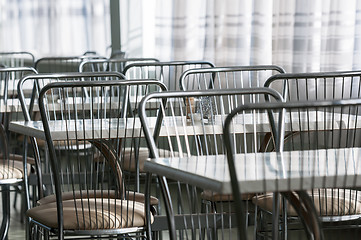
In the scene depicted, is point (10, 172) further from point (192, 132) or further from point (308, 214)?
point (308, 214)

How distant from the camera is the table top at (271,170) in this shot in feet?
5.39

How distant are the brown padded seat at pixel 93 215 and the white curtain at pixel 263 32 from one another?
1576mm

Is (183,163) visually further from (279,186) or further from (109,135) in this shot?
(109,135)

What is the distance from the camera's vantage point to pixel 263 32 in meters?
4.44

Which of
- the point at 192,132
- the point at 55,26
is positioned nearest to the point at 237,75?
the point at 192,132

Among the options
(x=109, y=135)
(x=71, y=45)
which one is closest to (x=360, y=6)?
(x=109, y=135)

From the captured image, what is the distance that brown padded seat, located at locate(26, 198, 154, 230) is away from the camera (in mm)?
2451

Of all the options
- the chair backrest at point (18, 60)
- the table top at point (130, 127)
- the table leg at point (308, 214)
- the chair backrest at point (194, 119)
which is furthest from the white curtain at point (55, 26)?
the table leg at point (308, 214)

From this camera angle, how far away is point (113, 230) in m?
2.46

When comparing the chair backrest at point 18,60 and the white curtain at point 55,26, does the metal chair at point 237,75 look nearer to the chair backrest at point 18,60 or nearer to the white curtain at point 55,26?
the white curtain at point 55,26

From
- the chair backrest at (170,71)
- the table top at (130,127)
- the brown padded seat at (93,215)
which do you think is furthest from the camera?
the chair backrest at (170,71)

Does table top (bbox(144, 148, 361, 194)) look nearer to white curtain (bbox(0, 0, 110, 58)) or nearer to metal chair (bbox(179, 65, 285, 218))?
metal chair (bbox(179, 65, 285, 218))

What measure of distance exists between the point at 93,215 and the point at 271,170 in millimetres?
884

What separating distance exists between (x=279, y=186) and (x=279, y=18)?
8.64ft
